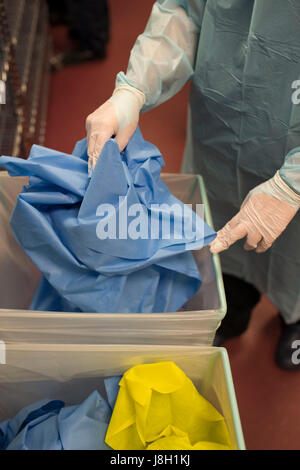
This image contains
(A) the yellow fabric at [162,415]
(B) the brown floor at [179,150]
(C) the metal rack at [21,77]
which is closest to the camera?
(A) the yellow fabric at [162,415]

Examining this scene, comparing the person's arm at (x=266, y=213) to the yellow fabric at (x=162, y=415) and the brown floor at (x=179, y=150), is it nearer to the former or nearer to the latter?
the yellow fabric at (x=162, y=415)

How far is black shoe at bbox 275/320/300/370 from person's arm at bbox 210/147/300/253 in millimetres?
732

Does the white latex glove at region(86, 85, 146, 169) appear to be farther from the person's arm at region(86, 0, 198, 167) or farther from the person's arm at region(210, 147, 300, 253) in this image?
the person's arm at region(210, 147, 300, 253)

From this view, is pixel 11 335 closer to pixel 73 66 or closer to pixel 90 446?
pixel 90 446

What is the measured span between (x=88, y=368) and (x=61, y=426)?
0.39 ft

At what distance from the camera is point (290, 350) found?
1.57 meters

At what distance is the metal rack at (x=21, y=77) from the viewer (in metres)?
1.88

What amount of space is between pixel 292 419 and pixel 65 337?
99 cm

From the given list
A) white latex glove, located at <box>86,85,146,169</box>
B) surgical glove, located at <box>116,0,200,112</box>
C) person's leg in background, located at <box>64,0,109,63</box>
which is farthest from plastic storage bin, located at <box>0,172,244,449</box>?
person's leg in background, located at <box>64,0,109,63</box>

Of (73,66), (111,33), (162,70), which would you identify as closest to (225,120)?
(162,70)

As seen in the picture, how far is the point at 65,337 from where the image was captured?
2.83 feet

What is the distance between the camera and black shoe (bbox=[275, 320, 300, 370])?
61.9 inches

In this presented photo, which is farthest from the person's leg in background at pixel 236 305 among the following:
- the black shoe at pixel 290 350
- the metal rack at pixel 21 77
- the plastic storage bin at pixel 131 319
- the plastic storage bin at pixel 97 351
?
the metal rack at pixel 21 77

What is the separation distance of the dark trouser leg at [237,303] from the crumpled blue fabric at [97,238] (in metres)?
0.62
